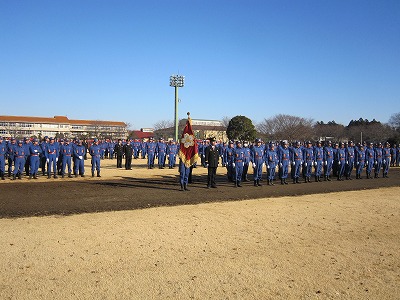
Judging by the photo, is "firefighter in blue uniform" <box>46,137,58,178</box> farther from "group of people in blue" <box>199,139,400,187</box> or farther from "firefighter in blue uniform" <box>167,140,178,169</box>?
"group of people in blue" <box>199,139,400,187</box>

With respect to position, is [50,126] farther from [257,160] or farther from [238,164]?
[238,164]

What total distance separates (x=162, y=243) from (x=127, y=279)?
1763mm

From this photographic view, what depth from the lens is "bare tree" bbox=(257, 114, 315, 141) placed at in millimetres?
55219

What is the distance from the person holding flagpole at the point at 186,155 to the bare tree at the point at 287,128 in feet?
138

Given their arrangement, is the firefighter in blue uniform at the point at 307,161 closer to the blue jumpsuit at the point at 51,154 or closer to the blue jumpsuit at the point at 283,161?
the blue jumpsuit at the point at 283,161

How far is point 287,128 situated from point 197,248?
5361cm

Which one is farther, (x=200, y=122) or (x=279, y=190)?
(x=200, y=122)

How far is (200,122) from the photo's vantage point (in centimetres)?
9444

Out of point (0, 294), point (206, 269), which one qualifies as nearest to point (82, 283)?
point (0, 294)

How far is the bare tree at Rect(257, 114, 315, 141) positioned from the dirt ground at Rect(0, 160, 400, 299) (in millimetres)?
44721

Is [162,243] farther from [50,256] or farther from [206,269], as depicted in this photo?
[50,256]

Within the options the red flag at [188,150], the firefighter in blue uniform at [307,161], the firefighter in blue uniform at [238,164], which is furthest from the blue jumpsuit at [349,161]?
the red flag at [188,150]

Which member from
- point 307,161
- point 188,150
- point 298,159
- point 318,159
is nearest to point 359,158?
point 318,159

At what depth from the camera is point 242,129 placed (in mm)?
52531
